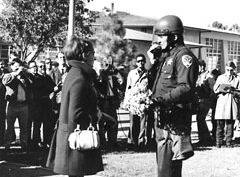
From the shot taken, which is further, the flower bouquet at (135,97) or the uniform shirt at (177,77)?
the flower bouquet at (135,97)

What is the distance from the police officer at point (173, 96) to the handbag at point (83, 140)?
0.72m

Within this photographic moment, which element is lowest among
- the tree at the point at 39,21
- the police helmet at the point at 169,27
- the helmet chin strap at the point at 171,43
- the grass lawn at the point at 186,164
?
the grass lawn at the point at 186,164

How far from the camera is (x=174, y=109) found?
18.4 ft

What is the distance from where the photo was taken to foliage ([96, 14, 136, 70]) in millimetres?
34812

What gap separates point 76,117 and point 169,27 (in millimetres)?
1446

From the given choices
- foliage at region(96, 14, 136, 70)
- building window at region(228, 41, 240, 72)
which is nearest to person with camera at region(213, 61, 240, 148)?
foliage at region(96, 14, 136, 70)

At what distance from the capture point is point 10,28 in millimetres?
21016

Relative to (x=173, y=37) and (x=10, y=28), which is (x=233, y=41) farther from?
(x=173, y=37)

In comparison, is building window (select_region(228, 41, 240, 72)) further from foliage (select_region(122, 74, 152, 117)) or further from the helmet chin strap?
the helmet chin strap

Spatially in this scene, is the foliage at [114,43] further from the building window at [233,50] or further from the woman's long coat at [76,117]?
the woman's long coat at [76,117]

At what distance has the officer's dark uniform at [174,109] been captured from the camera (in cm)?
551

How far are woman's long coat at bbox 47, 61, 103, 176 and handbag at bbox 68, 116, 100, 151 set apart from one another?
109 mm

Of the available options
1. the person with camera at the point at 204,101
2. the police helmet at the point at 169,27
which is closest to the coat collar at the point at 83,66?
the police helmet at the point at 169,27

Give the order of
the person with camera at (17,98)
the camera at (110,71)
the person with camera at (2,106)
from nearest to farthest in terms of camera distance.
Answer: the person with camera at (17,98) → the person with camera at (2,106) → the camera at (110,71)
